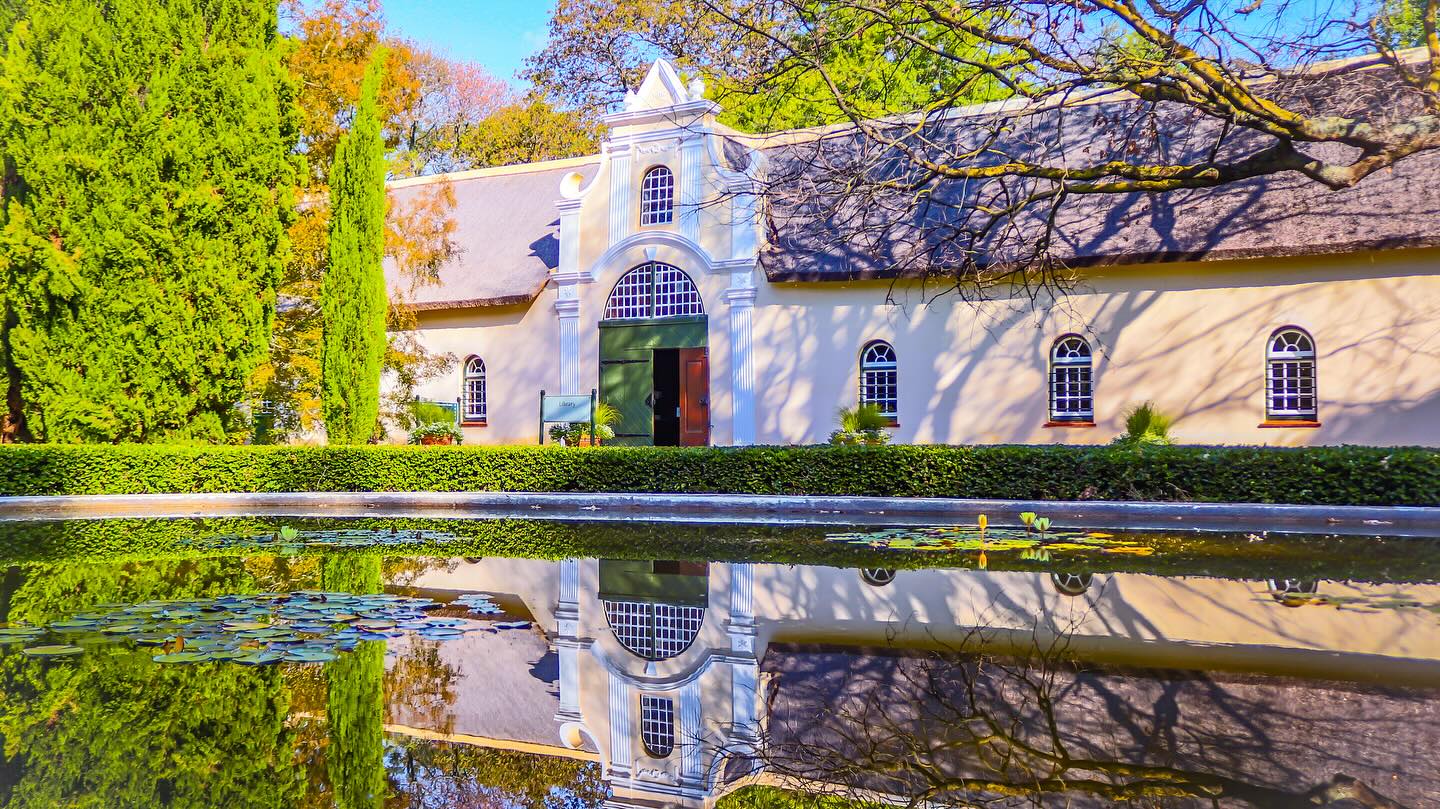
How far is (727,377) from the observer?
22250 mm

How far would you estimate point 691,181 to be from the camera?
22688 millimetres

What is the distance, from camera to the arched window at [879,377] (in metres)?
21.5

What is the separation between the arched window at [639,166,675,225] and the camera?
23.1 meters

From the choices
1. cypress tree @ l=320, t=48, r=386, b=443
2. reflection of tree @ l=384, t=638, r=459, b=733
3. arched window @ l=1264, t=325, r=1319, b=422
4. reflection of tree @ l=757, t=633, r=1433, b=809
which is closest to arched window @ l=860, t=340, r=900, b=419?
arched window @ l=1264, t=325, r=1319, b=422

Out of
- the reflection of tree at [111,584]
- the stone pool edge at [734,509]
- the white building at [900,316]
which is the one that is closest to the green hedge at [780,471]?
the stone pool edge at [734,509]

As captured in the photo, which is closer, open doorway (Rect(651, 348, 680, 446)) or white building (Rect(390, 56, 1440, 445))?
white building (Rect(390, 56, 1440, 445))

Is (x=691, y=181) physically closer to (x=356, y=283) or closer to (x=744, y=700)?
(x=356, y=283)

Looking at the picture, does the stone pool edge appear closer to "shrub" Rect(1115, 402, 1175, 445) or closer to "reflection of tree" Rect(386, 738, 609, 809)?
"shrub" Rect(1115, 402, 1175, 445)

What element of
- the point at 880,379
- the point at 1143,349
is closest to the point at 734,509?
the point at 880,379

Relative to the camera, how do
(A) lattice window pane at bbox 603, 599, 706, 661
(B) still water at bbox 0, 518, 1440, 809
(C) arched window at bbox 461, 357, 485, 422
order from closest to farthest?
(B) still water at bbox 0, 518, 1440, 809, (A) lattice window pane at bbox 603, 599, 706, 661, (C) arched window at bbox 461, 357, 485, 422

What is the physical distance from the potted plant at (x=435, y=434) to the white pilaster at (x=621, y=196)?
5.40m

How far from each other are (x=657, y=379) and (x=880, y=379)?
4789 millimetres

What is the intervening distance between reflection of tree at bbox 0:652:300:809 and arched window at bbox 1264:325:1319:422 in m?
17.7

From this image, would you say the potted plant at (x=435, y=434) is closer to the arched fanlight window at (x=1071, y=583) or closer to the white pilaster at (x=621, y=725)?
the arched fanlight window at (x=1071, y=583)
